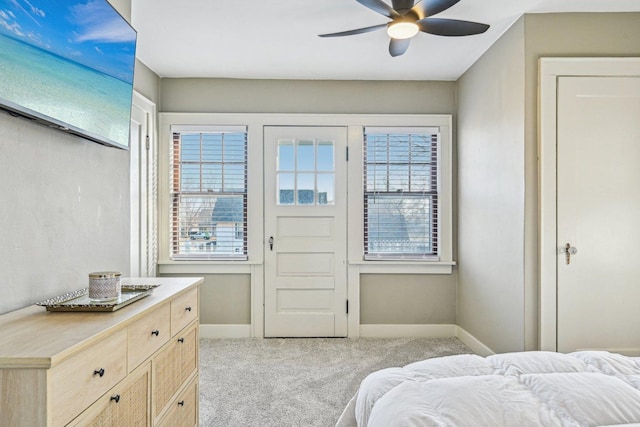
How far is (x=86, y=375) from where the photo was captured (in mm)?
1135

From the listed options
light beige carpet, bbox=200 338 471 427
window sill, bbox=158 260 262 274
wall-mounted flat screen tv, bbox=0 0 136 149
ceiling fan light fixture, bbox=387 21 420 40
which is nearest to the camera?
wall-mounted flat screen tv, bbox=0 0 136 149

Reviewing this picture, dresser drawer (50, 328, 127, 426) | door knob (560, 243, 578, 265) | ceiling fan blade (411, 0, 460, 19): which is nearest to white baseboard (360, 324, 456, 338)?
door knob (560, 243, 578, 265)

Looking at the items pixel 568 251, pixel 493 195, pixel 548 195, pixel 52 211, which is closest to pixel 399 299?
pixel 493 195

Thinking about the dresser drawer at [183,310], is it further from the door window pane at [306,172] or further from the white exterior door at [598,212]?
the white exterior door at [598,212]

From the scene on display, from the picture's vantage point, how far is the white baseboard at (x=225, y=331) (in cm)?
400

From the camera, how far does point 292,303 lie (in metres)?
4.03

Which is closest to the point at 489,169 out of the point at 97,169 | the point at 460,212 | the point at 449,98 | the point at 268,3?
the point at 460,212

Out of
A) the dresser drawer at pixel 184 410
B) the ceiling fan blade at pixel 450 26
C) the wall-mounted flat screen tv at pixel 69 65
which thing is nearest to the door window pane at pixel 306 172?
the ceiling fan blade at pixel 450 26

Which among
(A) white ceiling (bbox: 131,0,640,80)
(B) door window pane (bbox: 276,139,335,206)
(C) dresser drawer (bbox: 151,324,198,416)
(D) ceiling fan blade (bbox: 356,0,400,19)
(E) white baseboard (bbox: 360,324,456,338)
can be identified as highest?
(A) white ceiling (bbox: 131,0,640,80)

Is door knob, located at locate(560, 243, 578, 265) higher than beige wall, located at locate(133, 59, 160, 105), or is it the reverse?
beige wall, located at locate(133, 59, 160, 105)

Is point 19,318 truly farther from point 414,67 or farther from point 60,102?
point 414,67

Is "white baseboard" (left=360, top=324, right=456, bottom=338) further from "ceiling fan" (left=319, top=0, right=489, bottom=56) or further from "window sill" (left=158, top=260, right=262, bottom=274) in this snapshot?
"ceiling fan" (left=319, top=0, right=489, bottom=56)

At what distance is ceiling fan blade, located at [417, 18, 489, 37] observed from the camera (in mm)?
2369

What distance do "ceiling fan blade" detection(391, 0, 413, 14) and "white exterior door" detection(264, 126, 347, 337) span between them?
181cm
